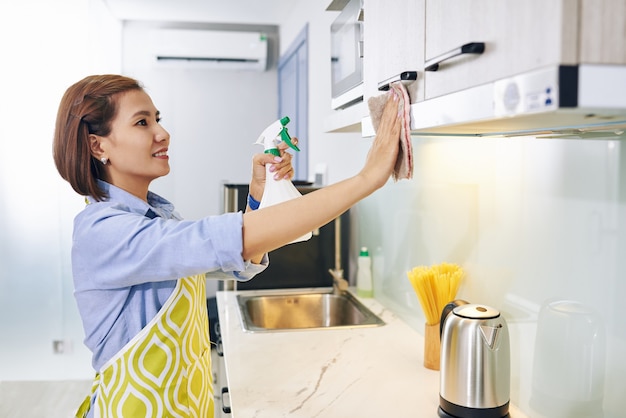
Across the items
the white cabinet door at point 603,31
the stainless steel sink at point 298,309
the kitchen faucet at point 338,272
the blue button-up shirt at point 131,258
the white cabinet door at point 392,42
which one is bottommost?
the stainless steel sink at point 298,309

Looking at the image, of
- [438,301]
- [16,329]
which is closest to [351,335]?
[438,301]

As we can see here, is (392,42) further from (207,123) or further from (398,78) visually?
(207,123)

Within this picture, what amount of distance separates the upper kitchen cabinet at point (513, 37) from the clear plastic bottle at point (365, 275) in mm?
1556

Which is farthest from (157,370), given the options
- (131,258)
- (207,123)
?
(207,123)

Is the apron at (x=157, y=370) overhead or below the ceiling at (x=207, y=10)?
below

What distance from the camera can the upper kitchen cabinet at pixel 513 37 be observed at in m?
0.66

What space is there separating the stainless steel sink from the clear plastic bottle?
0.21 ft

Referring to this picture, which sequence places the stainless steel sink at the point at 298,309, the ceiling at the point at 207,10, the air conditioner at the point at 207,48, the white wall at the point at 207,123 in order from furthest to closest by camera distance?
1. the white wall at the point at 207,123
2. the air conditioner at the point at 207,48
3. the ceiling at the point at 207,10
4. the stainless steel sink at the point at 298,309

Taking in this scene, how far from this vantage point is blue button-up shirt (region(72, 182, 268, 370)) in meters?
1.01

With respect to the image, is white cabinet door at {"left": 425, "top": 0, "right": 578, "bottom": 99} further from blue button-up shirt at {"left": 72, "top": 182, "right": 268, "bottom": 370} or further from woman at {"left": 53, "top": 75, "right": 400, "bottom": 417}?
blue button-up shirt at {"left": 72, "top": 182, "right": 268, "bottom": 370}

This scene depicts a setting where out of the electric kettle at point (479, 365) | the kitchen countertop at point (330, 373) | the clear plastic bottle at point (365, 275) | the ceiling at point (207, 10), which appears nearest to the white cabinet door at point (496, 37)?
the electric kettle at point (479, 365)

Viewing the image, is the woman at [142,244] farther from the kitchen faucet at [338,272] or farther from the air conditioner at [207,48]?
the air conditioner at [207,48]

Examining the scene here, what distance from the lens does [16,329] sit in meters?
3.92

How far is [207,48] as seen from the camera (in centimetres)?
478
